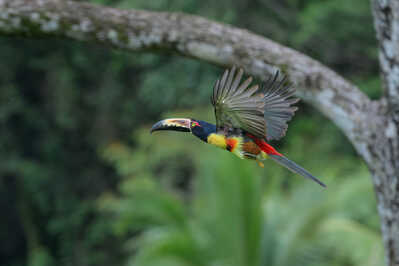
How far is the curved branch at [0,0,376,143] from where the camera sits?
2027 millimetres

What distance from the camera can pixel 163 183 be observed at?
8219 millimetres

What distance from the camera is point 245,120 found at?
1257 mm

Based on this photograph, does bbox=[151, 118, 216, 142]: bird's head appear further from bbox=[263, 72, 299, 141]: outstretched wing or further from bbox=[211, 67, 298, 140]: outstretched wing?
bbox=[263, 72, 299, 141]: outstretched wing

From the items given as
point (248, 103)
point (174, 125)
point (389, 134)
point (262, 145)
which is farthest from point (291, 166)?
point (389, 134)

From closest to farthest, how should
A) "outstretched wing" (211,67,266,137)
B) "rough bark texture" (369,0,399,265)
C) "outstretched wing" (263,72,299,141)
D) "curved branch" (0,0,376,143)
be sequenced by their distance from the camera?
"outstretched wing" (211,67,266,137)
"outstretched wing" (263,72,299,141)
"rough bark texture" (369,0,399,265)
"curved branch" (0,0,376,143)

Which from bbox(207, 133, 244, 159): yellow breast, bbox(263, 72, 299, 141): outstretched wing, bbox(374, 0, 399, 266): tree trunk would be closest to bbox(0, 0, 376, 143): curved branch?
bbox(374, 0, 399, 266): tree trunk

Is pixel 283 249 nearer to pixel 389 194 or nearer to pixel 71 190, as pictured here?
pixel 389 194

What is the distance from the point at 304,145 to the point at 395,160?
6125mm

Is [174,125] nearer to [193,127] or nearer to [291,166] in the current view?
[193,127]

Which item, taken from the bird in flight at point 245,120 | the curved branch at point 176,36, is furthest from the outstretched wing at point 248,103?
Answer: the curved branch at point 176,36

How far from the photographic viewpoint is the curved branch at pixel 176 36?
6.65ft

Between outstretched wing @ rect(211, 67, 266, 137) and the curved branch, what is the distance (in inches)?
31.6

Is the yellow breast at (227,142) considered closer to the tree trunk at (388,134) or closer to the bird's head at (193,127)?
the bird's head at (193,127)

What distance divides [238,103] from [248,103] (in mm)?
24
